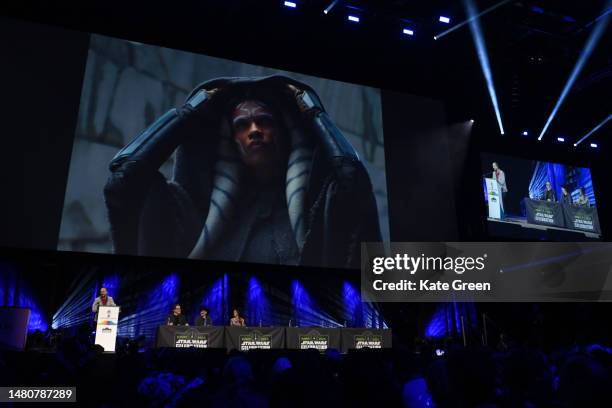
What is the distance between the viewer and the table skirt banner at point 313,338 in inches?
365

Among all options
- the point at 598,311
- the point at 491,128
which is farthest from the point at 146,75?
the point at 598,311

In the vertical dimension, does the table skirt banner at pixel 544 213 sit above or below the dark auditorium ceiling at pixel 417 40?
below

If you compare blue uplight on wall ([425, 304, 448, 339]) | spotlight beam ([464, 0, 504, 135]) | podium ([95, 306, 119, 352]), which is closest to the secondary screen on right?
spotlight beam ([464, 0, 504, 135])

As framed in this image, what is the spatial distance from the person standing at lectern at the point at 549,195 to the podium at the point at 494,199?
1.65 m

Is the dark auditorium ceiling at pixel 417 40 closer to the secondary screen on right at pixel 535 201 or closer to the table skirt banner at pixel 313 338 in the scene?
the secondary screen on right at pixel 535 201

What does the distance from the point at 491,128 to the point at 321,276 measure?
7.29 metres

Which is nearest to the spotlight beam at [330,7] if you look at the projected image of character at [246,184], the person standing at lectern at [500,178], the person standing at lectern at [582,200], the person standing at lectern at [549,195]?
the projected image of character at [246,184]

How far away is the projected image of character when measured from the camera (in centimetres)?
1029

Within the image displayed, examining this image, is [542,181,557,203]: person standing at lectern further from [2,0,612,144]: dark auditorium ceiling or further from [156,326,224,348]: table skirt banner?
[156,326,224,348]: table skirt banner

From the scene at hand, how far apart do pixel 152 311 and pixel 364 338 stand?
560 centimetres

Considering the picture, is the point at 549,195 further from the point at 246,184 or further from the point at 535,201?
the point at 246,184

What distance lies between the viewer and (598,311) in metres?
15.0

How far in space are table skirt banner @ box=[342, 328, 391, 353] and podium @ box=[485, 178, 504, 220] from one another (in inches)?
227

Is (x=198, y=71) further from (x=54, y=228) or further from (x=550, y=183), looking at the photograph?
(x=550, y=183)
